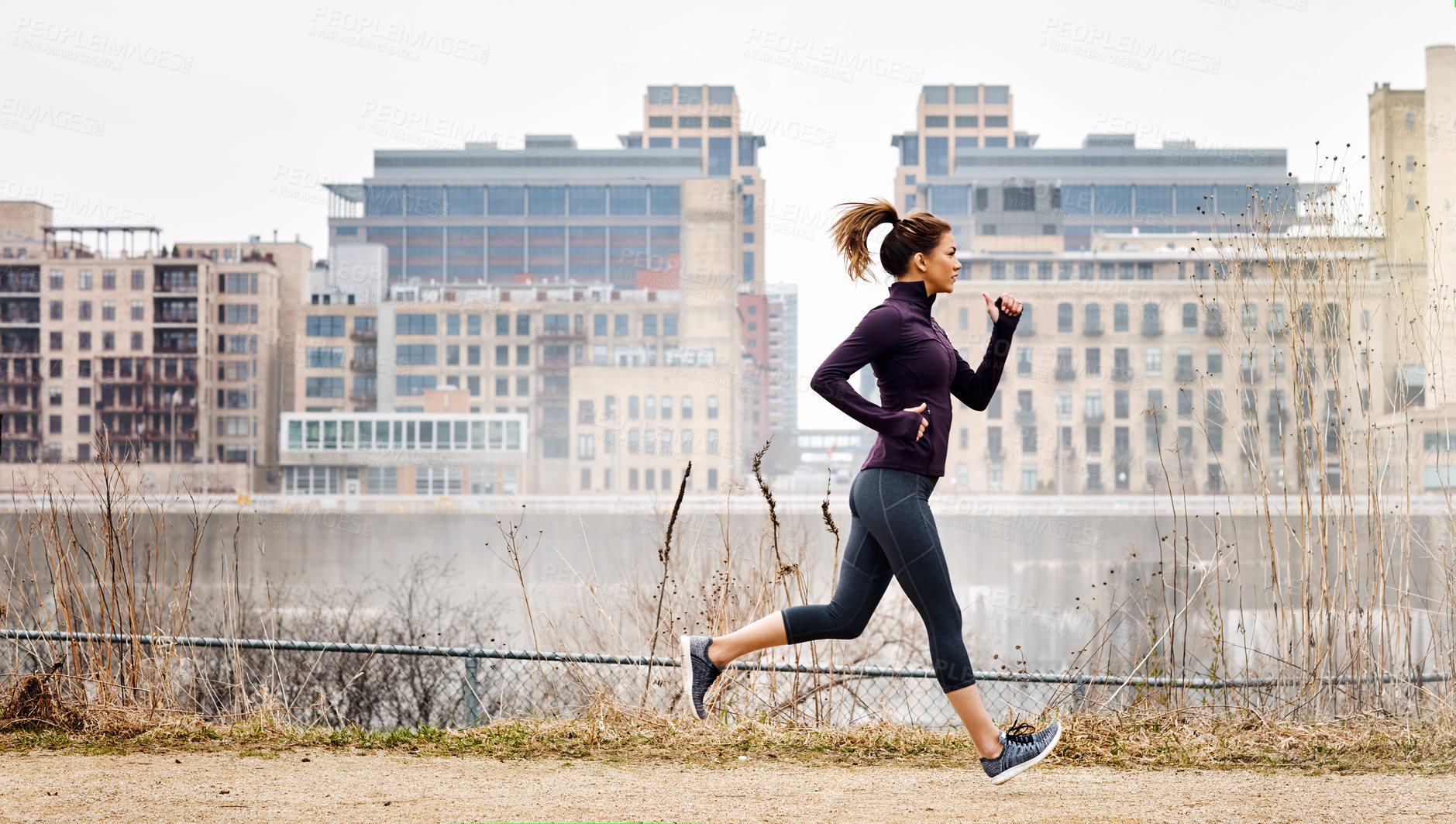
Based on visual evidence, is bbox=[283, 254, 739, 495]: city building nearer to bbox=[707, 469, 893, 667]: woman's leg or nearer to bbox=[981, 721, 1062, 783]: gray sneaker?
bbox=[707, 469, 893, 667]: woman's leg

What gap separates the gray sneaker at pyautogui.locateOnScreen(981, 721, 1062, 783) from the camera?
3.49 metres

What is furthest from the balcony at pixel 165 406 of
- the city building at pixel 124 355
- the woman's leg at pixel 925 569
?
the woman's leg at pixel 925 569

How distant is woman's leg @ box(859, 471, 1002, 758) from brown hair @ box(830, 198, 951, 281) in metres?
0.68

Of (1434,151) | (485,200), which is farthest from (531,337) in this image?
(1434,151)

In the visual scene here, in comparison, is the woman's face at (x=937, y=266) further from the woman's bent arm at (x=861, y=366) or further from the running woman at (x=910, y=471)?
the woman's bent arm at (x=861, y=366)

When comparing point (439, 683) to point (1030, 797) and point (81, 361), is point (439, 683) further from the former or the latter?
point (81, 361)

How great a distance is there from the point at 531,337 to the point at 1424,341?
70.9 m

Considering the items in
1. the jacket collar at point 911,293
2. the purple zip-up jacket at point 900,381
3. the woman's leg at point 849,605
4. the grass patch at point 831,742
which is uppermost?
the jacket collar at point 911,293

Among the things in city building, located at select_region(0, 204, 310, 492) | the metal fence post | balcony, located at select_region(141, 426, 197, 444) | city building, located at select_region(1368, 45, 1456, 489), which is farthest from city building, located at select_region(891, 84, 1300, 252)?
the metal fence post

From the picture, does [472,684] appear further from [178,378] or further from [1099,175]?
[1099,175]

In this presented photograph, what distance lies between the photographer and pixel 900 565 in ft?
11.3

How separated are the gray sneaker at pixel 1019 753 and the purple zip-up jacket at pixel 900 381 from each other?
2.64 feet

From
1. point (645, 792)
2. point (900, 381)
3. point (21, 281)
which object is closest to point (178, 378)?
point (21, 281)

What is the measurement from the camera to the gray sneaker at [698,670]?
12.5 ft
